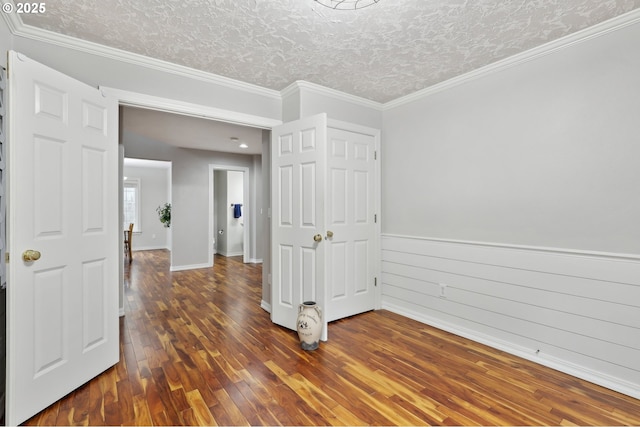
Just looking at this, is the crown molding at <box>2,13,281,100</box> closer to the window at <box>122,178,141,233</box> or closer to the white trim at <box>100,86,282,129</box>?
the white trim at <box>100,86,282,129</box>

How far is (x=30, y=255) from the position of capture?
1.70 metres

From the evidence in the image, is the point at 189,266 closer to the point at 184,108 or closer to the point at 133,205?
the point at 184,108

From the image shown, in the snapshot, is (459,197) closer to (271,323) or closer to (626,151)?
(626,151)

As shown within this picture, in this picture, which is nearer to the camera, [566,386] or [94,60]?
[566,386]

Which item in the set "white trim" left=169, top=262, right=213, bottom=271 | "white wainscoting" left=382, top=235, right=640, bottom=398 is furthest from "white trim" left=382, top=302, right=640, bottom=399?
"white trim" left=169, top=262, right=213, bottom=271

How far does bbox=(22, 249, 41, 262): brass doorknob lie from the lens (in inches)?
66.1

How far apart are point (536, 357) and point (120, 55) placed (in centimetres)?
417

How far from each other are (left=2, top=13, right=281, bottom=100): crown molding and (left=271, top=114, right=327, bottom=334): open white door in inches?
22.8

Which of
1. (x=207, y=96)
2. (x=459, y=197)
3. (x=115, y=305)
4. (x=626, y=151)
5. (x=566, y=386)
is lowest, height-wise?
(x=566, y=386)

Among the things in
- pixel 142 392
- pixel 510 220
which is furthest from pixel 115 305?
pixel 510 220

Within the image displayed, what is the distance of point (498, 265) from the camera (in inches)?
105

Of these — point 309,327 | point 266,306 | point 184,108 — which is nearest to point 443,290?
point 309,327

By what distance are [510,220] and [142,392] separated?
312 cm

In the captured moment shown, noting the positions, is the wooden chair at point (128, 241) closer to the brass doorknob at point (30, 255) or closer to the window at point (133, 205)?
the window at point (133, 205)
